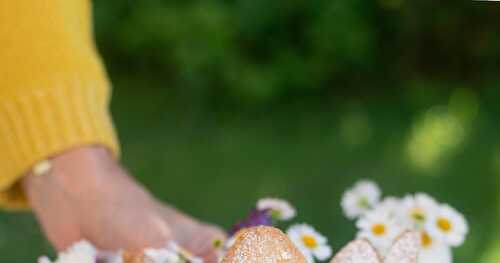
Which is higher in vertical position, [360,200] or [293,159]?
[360,200]

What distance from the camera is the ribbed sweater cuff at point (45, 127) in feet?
A: 3.76

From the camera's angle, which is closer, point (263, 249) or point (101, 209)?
point (263, 249)

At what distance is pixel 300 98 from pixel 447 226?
2.18 meters

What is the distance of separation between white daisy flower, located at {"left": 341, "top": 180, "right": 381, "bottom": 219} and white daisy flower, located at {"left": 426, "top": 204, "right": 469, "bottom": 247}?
7 centimetres

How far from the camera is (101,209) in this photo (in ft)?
3.57

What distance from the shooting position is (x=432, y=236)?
0.85 m

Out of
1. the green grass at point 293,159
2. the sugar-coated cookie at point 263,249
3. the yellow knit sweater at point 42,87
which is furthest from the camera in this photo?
the green grass at point 293,159

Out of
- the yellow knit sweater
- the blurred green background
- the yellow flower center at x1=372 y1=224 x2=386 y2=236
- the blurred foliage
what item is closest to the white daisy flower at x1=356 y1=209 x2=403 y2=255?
the yellow flower center at x1=372 y1=224 x2=386 y2=236

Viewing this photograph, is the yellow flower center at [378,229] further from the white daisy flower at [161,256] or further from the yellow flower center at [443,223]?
the white daisy flower at [161,256]

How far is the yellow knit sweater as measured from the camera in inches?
44.9

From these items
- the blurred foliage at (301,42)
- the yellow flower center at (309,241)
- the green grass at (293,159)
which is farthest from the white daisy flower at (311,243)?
the blurred foliage at (301,42)

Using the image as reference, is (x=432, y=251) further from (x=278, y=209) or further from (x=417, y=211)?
(x=278, y=209)

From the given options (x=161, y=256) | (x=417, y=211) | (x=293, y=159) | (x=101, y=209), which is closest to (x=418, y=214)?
(x=417, y=211)

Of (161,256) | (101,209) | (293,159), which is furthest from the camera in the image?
(293,159)
